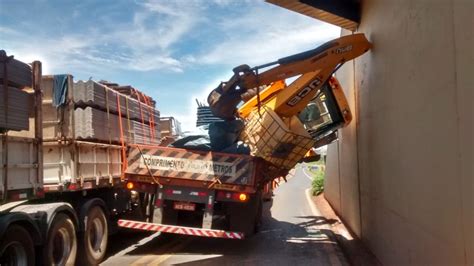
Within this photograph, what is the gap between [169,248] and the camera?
941 centimetres

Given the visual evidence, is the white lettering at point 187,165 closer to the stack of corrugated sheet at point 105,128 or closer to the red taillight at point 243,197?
the red taillight at point 243,197

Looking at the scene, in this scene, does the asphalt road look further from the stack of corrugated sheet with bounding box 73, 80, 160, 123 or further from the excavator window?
the stack of corrugated sheet with bounding box 73, 80, 160, 123

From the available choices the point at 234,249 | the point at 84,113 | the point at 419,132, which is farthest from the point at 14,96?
the point at 234,249

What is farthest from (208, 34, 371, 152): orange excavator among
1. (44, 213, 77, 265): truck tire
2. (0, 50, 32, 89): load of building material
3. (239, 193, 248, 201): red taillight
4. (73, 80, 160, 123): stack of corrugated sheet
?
(0, 50, 32, 89): load of building material

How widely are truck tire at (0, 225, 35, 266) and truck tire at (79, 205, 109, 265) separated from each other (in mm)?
1778

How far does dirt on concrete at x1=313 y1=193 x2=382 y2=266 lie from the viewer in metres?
7.78

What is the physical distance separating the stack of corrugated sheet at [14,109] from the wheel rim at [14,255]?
1.29 m

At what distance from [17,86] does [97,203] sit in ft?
10.1

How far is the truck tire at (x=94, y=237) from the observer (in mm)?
7301

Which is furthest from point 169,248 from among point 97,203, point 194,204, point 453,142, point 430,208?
point 453,142

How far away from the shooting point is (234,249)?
31.0ft

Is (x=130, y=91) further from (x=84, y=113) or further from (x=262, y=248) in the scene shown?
(x=262, y=248)

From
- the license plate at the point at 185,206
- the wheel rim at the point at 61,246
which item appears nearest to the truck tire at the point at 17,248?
the wheel rim at the point at 61,246

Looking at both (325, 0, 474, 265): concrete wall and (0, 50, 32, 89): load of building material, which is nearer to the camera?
(325, 0, 474, 265): concrete wall
